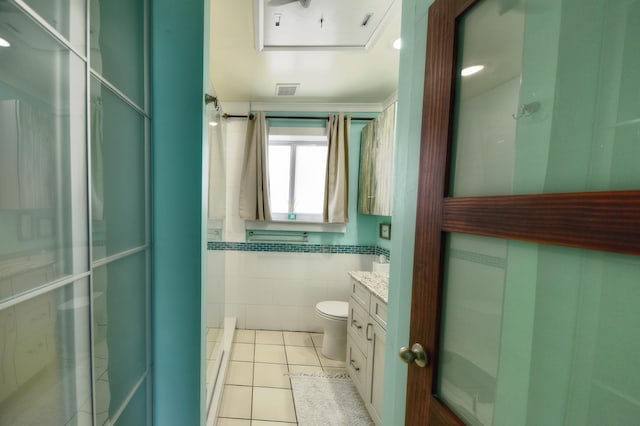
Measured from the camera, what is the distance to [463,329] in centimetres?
65

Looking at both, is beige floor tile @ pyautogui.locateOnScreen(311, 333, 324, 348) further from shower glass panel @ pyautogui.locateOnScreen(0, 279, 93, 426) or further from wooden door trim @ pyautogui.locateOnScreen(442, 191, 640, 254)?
wooden door trim @ pyautogui.locateOnScreen(442, 191, 640, 254)

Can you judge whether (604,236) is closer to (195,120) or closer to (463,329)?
(463,329)

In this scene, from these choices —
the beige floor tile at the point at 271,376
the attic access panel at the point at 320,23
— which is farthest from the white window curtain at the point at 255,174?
the beige floor tile at the point at 271,376

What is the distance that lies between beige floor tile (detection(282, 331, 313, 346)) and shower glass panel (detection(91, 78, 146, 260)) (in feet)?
6.83

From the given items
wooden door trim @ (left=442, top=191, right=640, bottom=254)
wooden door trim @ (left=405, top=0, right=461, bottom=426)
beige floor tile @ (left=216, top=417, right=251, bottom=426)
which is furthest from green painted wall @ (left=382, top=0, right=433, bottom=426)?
beige floor tile @ (left=216, top=417, right=251, bottom=426)

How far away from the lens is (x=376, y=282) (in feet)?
6.13

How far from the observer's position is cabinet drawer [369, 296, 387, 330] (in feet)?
4.87

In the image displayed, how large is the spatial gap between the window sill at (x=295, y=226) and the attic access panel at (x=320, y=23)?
169cm

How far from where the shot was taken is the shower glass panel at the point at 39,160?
1.54ft

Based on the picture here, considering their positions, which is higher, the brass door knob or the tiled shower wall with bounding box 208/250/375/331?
the brass door knob

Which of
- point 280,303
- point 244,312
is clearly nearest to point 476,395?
point 280,303

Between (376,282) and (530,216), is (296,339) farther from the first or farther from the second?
(530,216)

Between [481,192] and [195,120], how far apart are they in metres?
1.12

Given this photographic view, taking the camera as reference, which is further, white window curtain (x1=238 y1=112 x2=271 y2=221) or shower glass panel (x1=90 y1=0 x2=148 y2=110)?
white window curtain (x1=238 y1=112 x2=271 y2=221)
